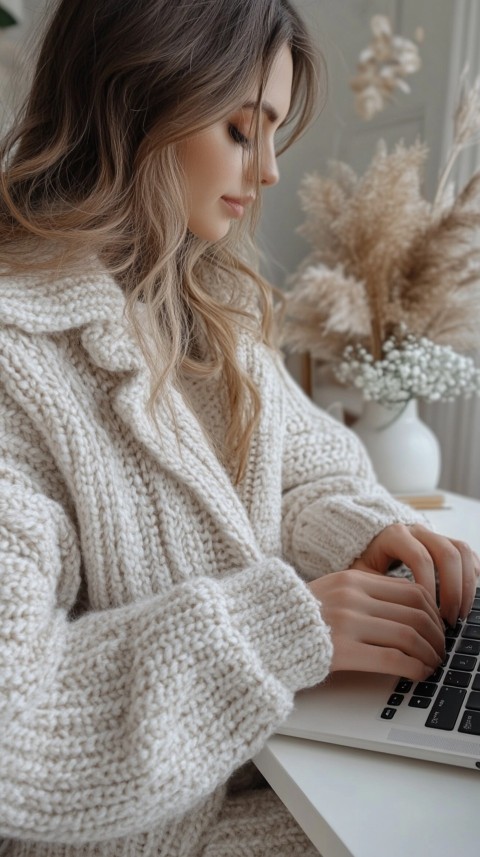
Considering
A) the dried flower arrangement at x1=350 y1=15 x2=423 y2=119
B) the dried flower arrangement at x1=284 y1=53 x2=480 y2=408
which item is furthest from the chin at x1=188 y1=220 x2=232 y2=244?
the dried flower arrangement at x1=350 y1=15 x2=423 y2=119

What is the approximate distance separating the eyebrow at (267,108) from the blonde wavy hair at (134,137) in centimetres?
1

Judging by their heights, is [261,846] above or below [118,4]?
below

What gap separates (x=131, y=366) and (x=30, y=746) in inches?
13.4

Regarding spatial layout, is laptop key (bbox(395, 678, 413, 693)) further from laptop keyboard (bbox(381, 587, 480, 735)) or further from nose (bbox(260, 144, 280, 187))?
nose (bbox(260, 144, 280, 187))

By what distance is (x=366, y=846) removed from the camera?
42cm

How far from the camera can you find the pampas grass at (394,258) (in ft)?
3.63

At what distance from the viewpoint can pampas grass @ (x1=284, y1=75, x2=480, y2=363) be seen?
1.11 metres

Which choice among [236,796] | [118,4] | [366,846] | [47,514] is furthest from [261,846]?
[118,4]

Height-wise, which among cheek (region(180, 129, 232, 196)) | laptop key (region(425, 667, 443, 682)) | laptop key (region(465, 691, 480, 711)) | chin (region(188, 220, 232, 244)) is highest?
cheek (region(180, 129, 232, 196))

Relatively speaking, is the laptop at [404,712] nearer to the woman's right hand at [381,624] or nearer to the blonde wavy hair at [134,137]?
the woman's right hand at [381,624]

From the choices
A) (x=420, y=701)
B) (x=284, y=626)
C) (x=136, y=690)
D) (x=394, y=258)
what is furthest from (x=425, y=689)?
(x=394, y=258)

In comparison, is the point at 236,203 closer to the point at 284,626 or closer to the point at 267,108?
the point at 267,108

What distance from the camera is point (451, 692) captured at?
54 cm

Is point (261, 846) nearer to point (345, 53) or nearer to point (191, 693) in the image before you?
point (191, 693)
